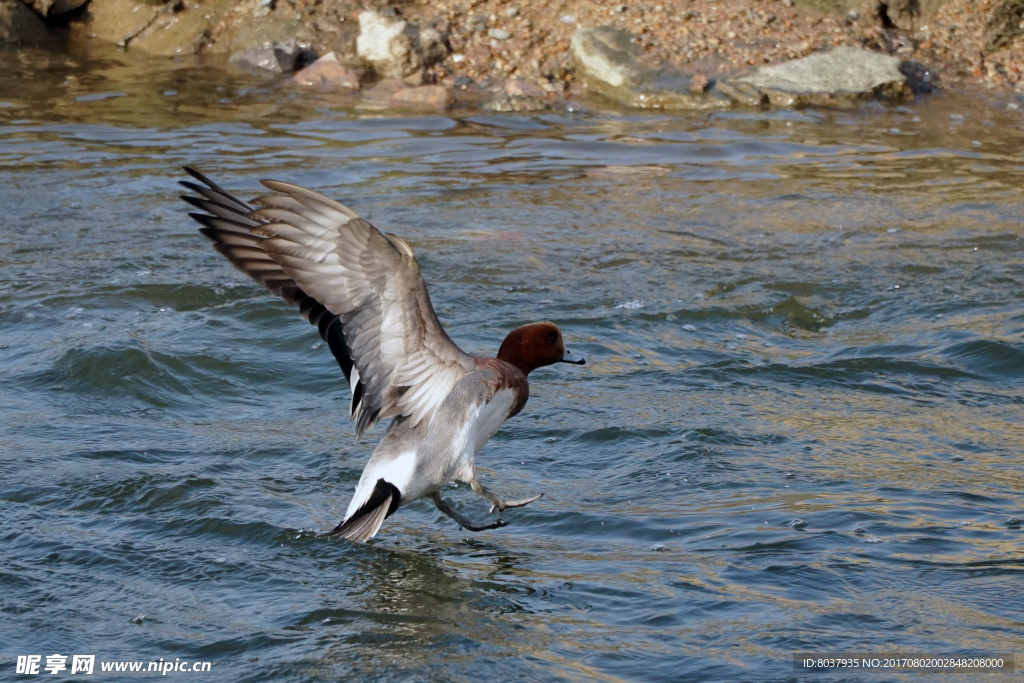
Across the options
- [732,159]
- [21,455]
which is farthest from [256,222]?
[732,159]

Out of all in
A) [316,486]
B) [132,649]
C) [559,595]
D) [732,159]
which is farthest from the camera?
[732,159]

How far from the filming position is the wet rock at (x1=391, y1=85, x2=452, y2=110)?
12.4 meters

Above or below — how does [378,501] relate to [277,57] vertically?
below

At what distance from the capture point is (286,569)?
15.5ft

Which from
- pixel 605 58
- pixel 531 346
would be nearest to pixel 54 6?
pixel 605 58

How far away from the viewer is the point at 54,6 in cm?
1406

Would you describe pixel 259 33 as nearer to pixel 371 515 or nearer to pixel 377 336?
pixel 377 336

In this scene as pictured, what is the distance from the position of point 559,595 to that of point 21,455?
2690 mm

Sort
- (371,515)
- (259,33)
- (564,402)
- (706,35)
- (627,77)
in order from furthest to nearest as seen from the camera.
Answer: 1. (259,33)
2. (706,35)
3. (627,77)
4. (564,402)
5. (371,515)

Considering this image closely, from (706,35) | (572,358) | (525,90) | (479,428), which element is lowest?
(479,428)

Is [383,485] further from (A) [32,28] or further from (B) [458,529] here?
(A) [32,28]

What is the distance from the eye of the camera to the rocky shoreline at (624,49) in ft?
39.9

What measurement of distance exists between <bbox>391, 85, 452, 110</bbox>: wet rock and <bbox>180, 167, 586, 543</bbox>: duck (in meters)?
7.61

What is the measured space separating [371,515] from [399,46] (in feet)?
29.0
